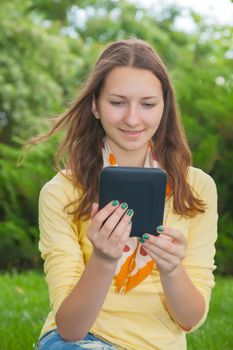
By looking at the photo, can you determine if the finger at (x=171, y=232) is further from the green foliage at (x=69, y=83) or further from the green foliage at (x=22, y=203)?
the green foliage at (x=22, y=203)

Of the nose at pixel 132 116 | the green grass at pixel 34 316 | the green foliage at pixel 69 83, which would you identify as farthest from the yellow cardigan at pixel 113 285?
the green grass at pixel 34 316

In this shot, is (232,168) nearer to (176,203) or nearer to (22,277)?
(22,277)

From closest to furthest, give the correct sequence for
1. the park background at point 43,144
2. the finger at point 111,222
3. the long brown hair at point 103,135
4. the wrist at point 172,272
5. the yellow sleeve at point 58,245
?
the finger at point 111,222
the wrist at point 172,272
the yellow sleeve at point 58,245
the long brown hair at point 103,135
the park background at point 43,144

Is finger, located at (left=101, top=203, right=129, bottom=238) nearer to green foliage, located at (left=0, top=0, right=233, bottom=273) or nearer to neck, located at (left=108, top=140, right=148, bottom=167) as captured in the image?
neck, located at (left=108, top=140, right=148, bottom=167)

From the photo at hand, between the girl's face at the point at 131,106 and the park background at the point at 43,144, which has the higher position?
the girl's face at the point at 131,106

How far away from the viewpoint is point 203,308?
2.50 meters

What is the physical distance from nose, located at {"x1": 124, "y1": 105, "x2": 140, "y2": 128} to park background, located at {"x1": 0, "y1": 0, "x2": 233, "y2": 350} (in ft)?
1.74

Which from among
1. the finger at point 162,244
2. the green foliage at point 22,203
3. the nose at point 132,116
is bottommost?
the green foliage at point 22,203

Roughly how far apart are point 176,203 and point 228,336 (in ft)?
5.49

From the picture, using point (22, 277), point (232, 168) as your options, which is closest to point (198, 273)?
point (22, 277)

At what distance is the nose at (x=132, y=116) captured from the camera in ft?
8.13

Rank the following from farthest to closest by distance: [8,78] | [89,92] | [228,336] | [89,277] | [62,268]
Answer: [8,78] → [228,336] → [89,92] → [62,268] → [89,277]

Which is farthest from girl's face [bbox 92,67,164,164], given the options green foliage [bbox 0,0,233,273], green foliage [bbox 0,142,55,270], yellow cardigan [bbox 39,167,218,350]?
green foliage [bbox 0,142,55,270]

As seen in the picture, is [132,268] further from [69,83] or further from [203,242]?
[69,83]
